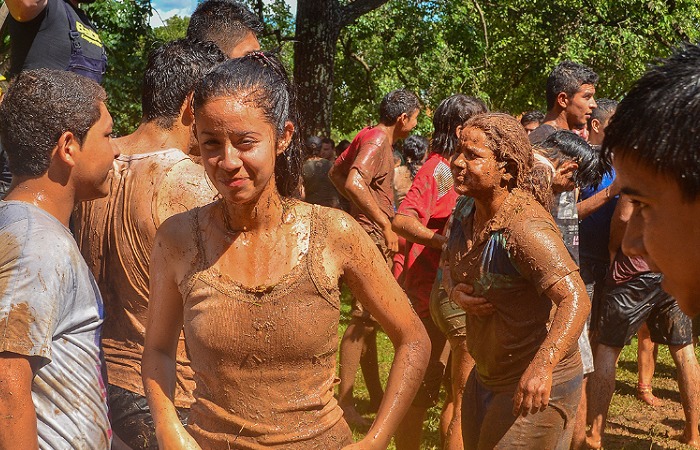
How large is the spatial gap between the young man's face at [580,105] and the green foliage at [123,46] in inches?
256

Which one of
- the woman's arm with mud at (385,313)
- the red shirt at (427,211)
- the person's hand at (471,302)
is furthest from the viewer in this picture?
the red shirt at (427,211)

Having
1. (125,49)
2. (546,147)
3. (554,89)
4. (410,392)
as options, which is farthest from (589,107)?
(125,49)

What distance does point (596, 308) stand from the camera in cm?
623

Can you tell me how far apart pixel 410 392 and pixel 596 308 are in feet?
12.3

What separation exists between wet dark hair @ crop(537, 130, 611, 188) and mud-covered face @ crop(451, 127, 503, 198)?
3.11 feet

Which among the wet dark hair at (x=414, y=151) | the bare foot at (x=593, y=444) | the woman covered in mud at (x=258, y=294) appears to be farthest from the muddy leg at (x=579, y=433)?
the wet dark hair at (x=414, y=151)

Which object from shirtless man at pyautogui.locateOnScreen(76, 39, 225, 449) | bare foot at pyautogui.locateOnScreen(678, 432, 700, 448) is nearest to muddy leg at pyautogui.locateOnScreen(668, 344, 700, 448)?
bare foot at pyautogui.locateOnScreen(678, 432, 700, 448)

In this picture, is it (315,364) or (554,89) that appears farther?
(554,89)

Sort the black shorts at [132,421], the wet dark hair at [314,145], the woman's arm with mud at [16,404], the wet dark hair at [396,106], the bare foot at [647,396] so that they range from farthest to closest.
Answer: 1. the wet dark hair at [314,145]
2. the bare foot at [647,396]
3. the wet dark hair at [396,106]
4. the black shorts at [132,421]
5. the woman's arm with mud at [16,404]

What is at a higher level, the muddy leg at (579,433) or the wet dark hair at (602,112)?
the wet dark hair at (602,112)

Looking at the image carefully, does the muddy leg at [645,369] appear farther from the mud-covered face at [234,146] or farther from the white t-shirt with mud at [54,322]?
the white t-shirt with mud at [54,322]

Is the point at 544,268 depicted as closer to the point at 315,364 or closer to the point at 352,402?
the point at 315,364

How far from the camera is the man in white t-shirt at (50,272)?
2.40 metres

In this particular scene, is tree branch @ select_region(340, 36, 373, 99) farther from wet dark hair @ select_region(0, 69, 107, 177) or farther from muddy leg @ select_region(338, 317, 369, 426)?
wet dark hair @ select_region(0, 69, 107, 177)
